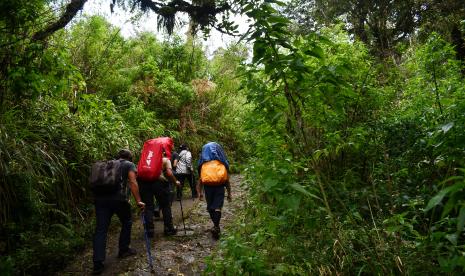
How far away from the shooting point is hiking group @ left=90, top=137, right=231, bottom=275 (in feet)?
18.0

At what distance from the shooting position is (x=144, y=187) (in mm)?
6762

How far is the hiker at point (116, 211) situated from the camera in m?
5.45

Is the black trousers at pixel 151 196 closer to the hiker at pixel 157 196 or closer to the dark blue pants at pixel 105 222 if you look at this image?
the hiker at pixel 157 196

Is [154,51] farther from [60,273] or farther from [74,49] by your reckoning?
[60,273]

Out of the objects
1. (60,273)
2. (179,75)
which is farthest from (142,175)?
(179,75)

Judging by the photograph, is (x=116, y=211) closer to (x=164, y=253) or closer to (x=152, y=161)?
(x=164, y=253)

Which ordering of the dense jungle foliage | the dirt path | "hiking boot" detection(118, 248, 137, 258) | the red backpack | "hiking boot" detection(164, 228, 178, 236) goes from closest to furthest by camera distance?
1. the dense jungle foliage
2. the dirt path
3. "hiking boot" detection(118, 248, 137, 258)
4. the red backpack
5. "hiking boot" detection(164, 228, 178, 236)

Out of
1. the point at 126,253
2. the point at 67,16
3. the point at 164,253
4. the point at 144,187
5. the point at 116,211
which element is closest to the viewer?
the point at 116,211

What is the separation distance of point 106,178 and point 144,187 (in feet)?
4.59

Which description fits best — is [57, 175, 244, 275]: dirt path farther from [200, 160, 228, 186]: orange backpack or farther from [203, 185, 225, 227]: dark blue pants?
[200, 160, 228, 186]: orange backpack

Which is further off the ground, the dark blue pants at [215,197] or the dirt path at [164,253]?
the dark blue pants at [215,197]

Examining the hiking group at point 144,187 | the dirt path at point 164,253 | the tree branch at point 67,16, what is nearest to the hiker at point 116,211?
the hiking group at point 144,187

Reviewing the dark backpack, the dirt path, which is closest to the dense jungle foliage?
the dirt path

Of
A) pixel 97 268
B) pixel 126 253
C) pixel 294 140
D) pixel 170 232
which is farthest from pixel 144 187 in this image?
pixel 294 140
